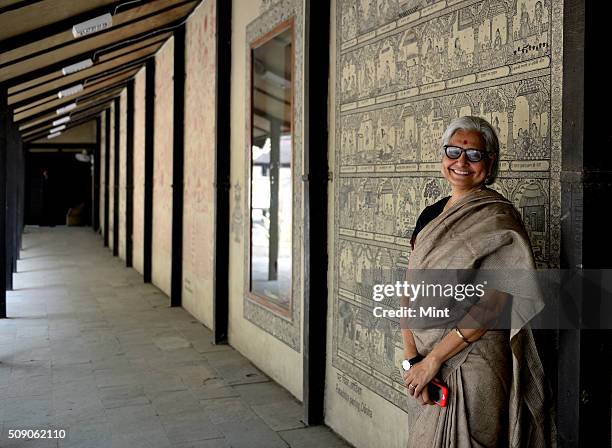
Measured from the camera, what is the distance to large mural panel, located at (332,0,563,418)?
243 centimetres

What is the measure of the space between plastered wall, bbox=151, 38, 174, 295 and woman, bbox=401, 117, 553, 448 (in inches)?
285

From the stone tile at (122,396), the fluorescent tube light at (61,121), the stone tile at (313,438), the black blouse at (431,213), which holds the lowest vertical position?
the stone tile at (313,438)

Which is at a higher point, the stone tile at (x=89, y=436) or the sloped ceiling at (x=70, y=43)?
the sloped ceiling at (x=70, y=43)

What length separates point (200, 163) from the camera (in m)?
7.61

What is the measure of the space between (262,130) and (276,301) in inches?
66.9

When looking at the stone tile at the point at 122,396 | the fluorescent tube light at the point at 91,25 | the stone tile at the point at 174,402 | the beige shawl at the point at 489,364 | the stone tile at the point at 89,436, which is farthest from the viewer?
the fluorescent tube light at the point at 91,25

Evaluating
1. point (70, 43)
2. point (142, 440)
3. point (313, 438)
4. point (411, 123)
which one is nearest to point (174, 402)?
point (142, 440)

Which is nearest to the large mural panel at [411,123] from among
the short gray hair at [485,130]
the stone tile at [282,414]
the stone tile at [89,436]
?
the short gray hair at [485,130]

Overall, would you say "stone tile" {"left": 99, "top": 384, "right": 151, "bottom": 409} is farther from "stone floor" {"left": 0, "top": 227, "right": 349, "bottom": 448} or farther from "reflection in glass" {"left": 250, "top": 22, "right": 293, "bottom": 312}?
"reflection in glass" {"left": 250, "top": 22, "right": 293, "bottom": 312}

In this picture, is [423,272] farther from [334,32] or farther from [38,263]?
[38,263]

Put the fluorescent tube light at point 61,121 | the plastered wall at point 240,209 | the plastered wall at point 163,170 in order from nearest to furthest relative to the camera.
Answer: the plastered wall at point 240,209 → the plastered wall at point 163,170 → the fluorescent tube light at point 61,121

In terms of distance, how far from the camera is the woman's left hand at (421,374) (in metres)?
2.26

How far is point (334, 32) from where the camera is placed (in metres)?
4.09

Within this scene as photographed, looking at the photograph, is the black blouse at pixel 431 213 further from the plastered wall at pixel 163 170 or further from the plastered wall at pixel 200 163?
the plastered wall at pixel 163 170
